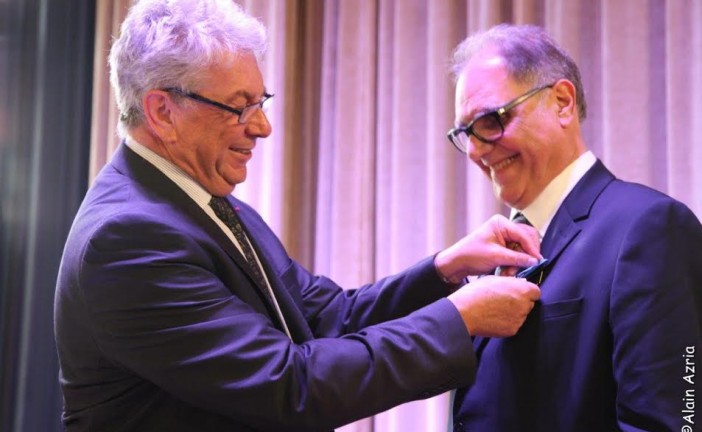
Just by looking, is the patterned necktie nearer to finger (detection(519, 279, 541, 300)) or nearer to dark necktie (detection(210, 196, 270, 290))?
dark necktie (detection(210, 196, 270, 290))

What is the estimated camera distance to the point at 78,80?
9.68 feet

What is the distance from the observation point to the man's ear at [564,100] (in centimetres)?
151

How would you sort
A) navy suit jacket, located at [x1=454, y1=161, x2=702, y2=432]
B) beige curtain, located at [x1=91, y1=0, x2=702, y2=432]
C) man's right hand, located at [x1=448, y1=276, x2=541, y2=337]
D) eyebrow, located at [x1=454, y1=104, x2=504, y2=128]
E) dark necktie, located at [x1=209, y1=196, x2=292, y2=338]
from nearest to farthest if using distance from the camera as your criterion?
navy suit jacket, located at [x1=454, y1=161, x2=702, y2=432] → man's right hand, located at [x1=448, y1=276, x2=541, y2=337] → dark necktie, located at [x1=209, y1=196, x2=292, y2=338] → eyebrow, located at [x1=454, y1=104, x2=504, y2=128] → beige curtain, located at [x1=91, y1=0, x2=702, y2=432]

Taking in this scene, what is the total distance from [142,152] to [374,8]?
1465 millimetres

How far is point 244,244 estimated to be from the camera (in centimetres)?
152

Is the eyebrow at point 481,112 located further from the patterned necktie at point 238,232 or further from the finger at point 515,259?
the patterned necktie at point 238,232

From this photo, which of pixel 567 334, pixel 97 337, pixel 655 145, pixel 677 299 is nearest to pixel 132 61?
pixel 97 337

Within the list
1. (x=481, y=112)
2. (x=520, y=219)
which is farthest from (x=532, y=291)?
(x=481, y=112)

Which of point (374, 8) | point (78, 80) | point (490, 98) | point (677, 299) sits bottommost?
point (677, 299)

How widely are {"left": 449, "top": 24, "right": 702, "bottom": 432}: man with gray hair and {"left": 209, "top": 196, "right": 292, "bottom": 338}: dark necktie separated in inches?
16.3

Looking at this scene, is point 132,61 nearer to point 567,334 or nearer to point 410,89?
point 567,334

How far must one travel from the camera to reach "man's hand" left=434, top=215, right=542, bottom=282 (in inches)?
58.1

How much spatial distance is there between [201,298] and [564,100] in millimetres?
799

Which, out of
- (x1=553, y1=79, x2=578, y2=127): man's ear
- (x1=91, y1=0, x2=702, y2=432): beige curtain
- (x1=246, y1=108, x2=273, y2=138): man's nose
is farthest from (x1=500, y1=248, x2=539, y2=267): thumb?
(x1=91, y1=0, x2=702, y2=432): beige curtain
